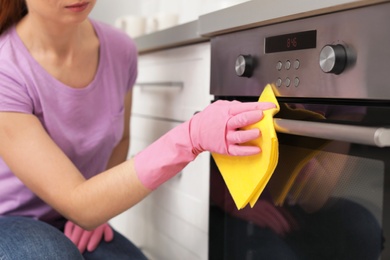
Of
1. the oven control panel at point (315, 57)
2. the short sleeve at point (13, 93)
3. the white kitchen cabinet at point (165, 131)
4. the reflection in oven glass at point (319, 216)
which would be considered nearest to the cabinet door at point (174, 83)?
the white kitchen cabinet at point (165, 131)

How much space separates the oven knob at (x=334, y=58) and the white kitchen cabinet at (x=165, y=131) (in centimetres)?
38

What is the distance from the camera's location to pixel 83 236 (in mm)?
1022

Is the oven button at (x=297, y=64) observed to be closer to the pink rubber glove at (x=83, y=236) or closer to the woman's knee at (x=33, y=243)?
the woman's knee at (x=33, y=243)

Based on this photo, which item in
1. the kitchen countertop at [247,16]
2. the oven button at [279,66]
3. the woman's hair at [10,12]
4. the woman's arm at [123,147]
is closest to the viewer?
the kitchen countertop at [247,16]

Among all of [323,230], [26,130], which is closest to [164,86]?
[26,130]

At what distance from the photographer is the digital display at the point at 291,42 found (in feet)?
2.16

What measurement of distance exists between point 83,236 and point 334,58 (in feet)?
2.21

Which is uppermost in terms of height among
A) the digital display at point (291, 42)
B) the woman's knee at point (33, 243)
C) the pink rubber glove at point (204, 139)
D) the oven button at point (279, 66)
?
the digital display at point (291, 42)

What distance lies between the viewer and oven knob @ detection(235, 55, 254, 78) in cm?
78

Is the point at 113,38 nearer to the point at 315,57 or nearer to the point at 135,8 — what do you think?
the point at 315,57

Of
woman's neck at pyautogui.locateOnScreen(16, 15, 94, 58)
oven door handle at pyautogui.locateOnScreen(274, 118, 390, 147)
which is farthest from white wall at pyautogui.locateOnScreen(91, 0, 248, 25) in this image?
oven door handle at pyautogui.locateOnScreen(274, 118, 390, 147)

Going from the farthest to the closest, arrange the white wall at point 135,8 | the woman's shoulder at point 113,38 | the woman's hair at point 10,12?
the white wall at point 135,8 → the woman's shoulder at point 113,38 → the woman's hair at point 10,12

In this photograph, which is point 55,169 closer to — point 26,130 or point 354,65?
point 26,130

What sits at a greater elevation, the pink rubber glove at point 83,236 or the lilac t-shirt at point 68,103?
the lilac t-shirt at point 68,103
